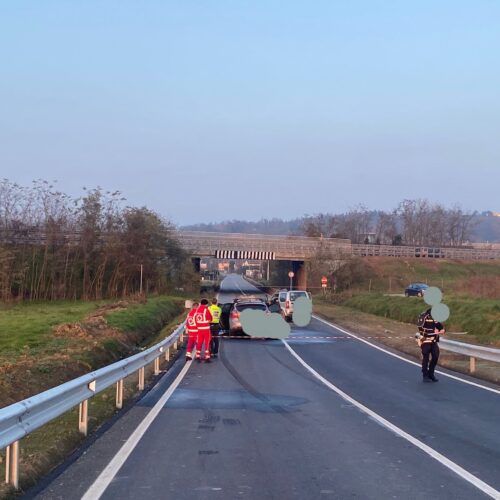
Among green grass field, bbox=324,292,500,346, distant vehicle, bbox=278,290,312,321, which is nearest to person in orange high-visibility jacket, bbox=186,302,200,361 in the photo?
green grass field, bbox=324,292,500,346

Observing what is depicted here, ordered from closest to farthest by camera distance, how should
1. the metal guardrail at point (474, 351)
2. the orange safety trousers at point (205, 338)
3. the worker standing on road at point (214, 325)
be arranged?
the metal guardrail at point (474, 351) < the orange safety trousers at point (205, 338) < the worker standing on road at point (214, 325)

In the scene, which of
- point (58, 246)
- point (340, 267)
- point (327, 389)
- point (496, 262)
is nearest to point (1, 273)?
point (58, 246)

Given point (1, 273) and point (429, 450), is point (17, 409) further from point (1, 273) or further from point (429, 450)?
point (1, 273)

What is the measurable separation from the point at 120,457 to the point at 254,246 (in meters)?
69.7

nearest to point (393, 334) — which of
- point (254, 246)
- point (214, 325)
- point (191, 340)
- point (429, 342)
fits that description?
point (214, 325)

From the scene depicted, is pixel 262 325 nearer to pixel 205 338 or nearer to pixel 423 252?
pixel 205 338

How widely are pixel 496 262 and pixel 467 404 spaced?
291 ft

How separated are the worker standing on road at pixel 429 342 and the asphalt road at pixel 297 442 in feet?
1.09

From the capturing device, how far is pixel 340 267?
72125mm

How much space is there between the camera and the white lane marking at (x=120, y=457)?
7.23 metres

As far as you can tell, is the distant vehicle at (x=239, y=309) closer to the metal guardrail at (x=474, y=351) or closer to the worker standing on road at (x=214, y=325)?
the worker standing on road at (x=214, y=325)

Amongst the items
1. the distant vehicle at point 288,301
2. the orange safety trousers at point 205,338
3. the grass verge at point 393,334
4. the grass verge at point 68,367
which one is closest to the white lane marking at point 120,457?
the grass verge at point 68,367

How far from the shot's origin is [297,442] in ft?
32.3

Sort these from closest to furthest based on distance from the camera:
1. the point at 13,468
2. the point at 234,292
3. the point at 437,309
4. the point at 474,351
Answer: the point at 13,468 < the point at 437,309 < the point at 474,351 < the point at 234,292
